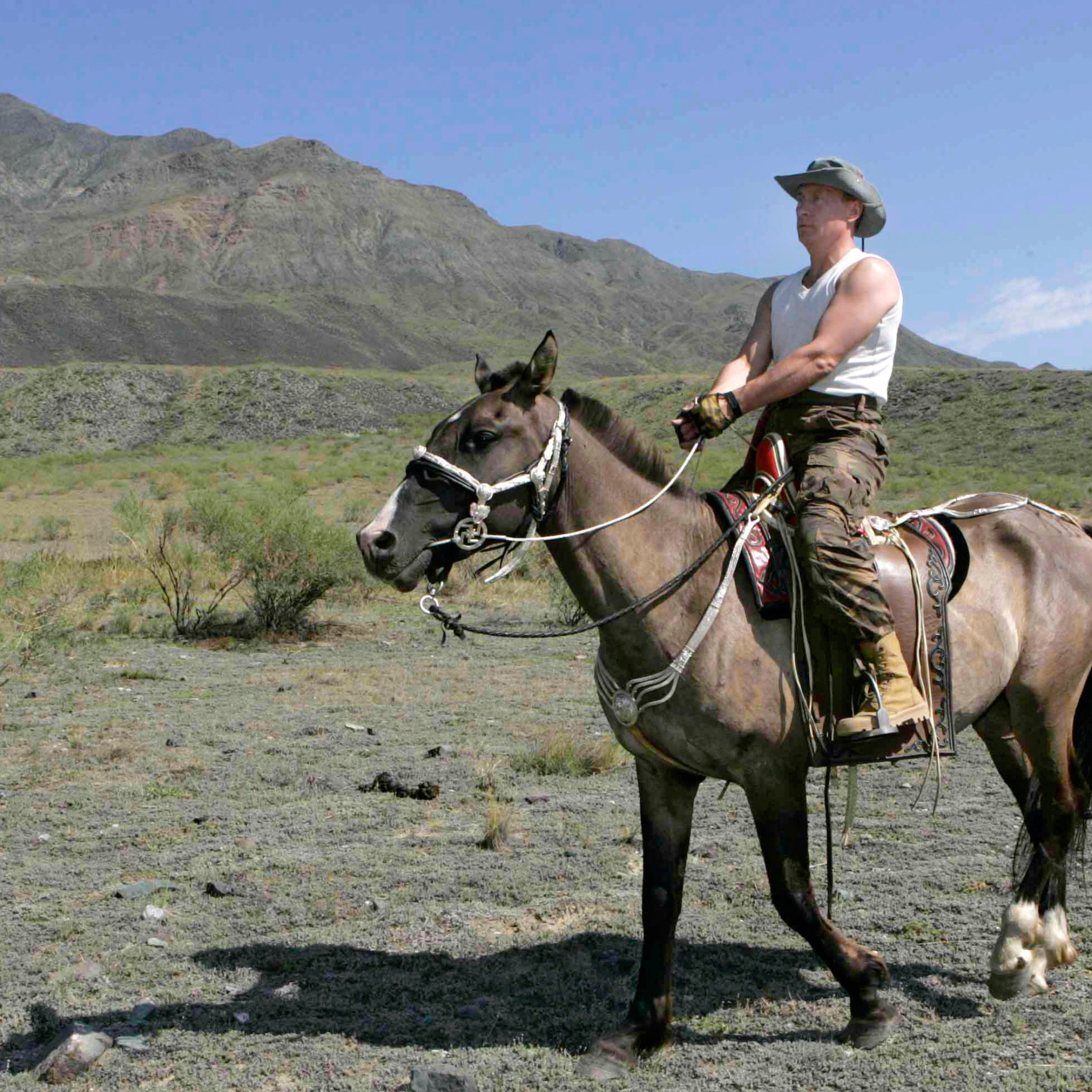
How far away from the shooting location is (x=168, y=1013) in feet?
15.2

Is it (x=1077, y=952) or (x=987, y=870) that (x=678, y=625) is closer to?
(x=1077, y=952)

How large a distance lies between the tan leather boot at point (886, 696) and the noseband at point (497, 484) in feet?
4.02

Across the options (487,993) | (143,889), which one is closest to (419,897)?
(487,993)

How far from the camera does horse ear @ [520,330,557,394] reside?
3.77 metres

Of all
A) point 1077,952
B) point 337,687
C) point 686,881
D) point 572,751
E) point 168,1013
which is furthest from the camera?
point 337,687

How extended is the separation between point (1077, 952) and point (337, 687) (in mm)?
7583

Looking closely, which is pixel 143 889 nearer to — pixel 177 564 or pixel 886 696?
pixel 886 696

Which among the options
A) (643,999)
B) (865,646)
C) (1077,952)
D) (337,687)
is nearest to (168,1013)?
(643,999)

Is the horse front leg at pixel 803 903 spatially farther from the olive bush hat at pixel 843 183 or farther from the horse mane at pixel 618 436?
the olive bush hat at pixel 843 183

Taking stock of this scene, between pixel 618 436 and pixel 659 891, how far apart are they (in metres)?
1.68

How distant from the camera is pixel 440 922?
220 inches

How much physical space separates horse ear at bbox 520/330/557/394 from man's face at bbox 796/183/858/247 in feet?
3.93

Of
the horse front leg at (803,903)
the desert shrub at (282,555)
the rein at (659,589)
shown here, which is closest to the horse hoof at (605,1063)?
the horse front leg at (803,903)

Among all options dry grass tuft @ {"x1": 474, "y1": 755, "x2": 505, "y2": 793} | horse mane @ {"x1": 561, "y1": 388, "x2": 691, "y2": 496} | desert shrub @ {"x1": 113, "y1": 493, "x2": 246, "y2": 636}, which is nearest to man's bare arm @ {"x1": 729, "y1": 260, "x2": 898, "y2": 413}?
horse mane @ {"x1": 561, "y1": 388, "x2": 691, "y2": 496}
